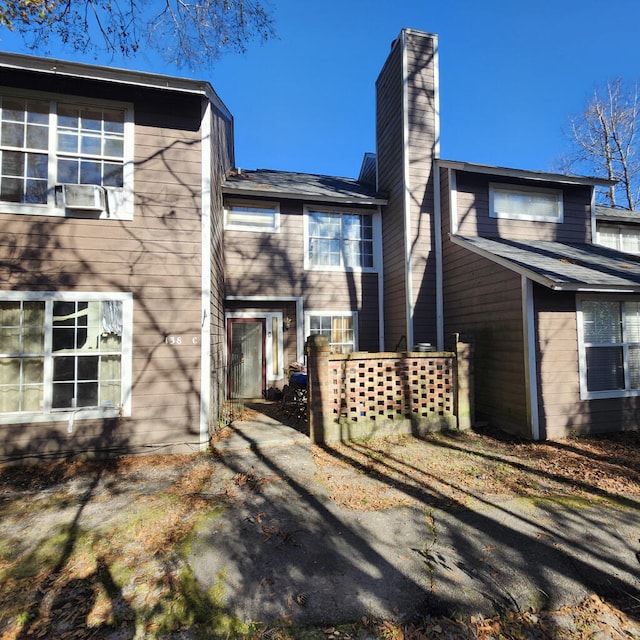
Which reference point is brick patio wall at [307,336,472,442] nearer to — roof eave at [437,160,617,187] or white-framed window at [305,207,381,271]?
white-framed window at [305,207,381,271]

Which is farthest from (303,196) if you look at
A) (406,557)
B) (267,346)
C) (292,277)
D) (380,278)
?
(406,557)

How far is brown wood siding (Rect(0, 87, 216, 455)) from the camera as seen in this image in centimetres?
504

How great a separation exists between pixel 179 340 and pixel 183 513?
272 cm

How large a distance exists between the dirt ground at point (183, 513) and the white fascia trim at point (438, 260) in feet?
9.72

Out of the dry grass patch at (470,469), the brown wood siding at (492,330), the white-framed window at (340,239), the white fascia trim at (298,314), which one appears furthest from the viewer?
the white-framed window at (340,239)

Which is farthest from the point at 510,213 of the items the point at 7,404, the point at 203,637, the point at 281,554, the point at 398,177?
the point at 7,404

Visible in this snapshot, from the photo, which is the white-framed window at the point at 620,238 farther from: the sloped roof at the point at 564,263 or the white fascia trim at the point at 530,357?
the white fascia trim at the point at 530,357

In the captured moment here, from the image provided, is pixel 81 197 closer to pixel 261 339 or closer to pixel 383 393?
pixel 261 339

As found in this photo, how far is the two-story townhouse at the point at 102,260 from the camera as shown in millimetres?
5012

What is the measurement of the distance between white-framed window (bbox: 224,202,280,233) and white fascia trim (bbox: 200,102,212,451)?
9.50 ft

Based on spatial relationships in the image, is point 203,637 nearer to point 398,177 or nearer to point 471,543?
point 471,543

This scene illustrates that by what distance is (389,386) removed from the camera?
615 centimetres

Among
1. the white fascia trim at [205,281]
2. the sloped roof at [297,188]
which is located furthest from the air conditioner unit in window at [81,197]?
the sloped roof at [297,188]

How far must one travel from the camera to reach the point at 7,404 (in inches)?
193
